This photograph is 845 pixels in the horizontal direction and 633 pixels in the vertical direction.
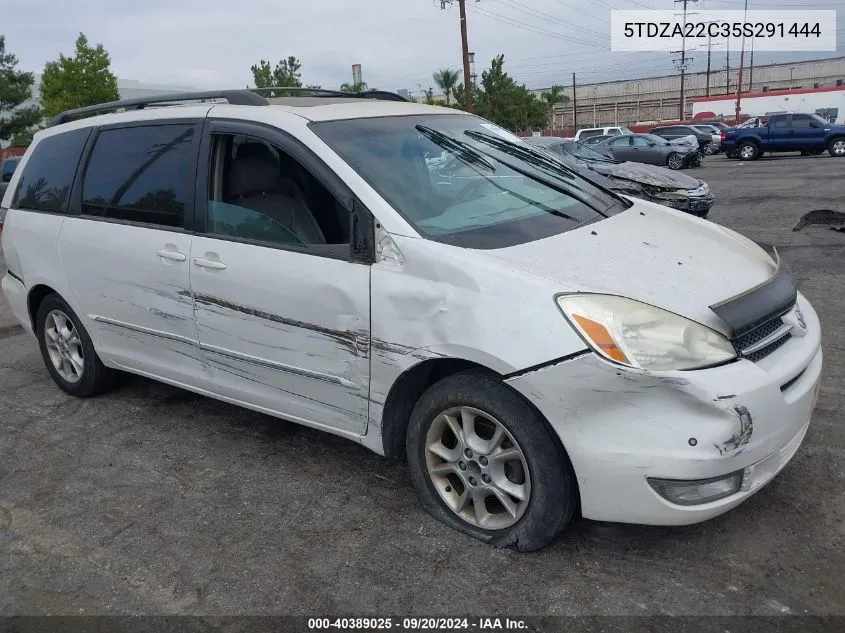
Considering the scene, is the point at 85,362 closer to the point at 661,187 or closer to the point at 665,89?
the point at 661,187

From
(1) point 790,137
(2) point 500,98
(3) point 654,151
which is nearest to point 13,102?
(2) point 500,98

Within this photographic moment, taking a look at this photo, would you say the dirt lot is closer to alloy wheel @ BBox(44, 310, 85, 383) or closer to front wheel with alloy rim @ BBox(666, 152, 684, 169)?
alloy wheel @ BBox(44, 310, 85, 383)

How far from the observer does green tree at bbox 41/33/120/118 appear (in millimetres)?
38156

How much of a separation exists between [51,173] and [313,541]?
10.4ft

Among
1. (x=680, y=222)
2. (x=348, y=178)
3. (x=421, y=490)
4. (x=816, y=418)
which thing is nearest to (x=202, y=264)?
(x=348, y=178)

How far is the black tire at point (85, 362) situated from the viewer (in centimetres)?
475

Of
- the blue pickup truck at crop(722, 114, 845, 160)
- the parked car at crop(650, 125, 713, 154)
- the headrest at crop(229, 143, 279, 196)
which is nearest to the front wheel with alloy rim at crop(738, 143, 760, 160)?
the blue pickup truck at crop(722, 114, 845, 160)

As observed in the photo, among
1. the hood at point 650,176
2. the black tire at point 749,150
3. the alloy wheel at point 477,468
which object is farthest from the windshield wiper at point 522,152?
the black tire at point 749,150

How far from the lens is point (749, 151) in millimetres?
28625

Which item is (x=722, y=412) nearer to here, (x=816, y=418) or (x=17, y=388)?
(x=816, y=418)

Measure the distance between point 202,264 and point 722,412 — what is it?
2.48 m

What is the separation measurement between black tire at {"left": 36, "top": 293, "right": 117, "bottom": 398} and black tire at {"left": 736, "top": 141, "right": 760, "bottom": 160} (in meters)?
28.4

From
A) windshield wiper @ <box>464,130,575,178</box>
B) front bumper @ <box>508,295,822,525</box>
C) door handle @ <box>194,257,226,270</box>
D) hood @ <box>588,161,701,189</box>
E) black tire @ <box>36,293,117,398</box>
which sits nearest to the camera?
front bumper @ <box>508,295,822,525</box>

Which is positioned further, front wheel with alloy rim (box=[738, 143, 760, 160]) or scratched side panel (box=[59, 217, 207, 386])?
front wheel with alloy rim (box=[738, 143, 760, 160])
